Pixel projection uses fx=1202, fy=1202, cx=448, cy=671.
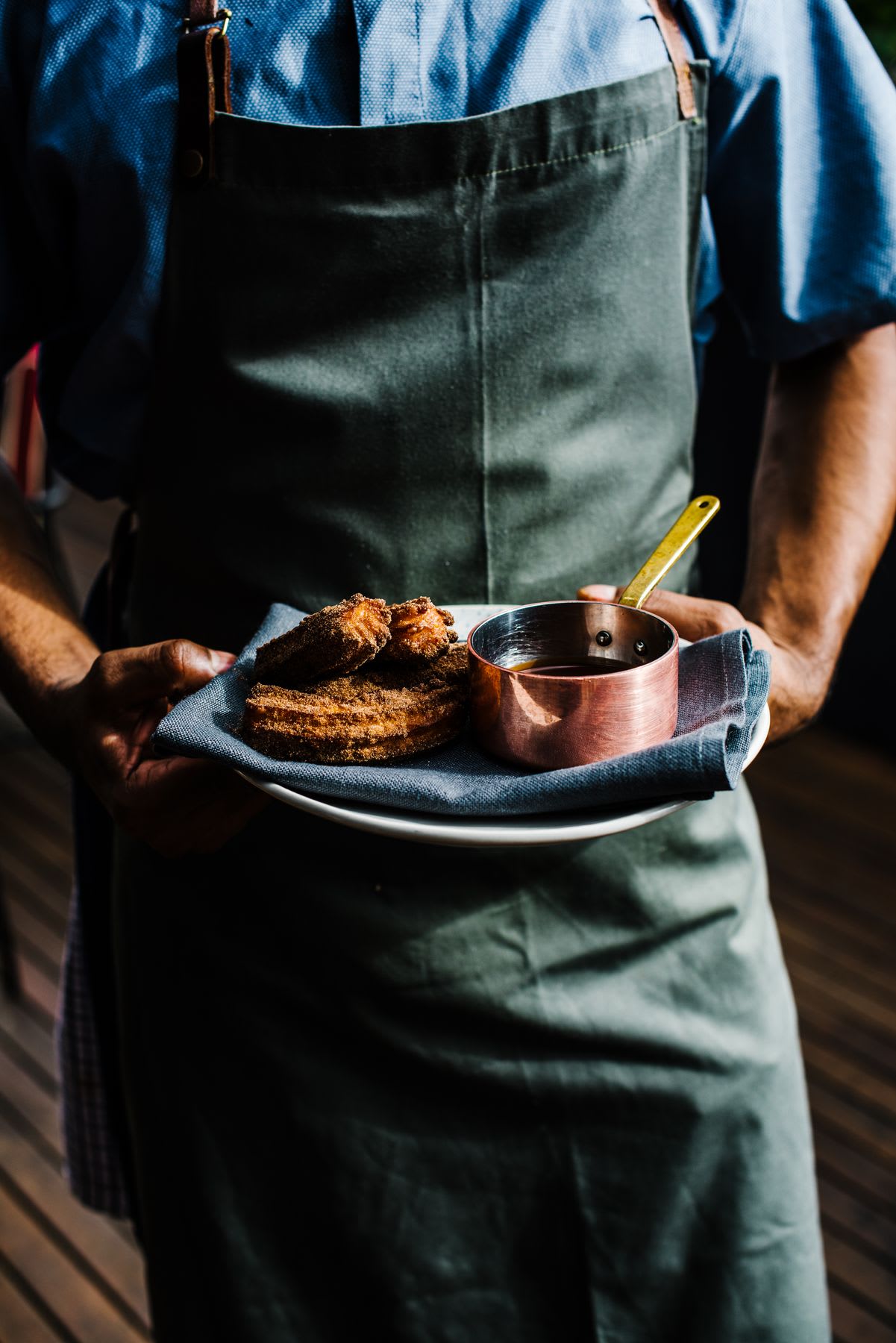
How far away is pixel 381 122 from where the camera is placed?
930 mm

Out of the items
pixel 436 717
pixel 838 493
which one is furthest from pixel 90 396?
pixel 838 493

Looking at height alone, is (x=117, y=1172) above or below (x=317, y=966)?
below

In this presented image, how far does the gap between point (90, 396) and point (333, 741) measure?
460mm

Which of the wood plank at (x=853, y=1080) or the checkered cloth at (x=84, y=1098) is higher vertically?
the checkered cloth at (x=84, y=1098)

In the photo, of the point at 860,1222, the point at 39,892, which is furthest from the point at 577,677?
the point at 39,892

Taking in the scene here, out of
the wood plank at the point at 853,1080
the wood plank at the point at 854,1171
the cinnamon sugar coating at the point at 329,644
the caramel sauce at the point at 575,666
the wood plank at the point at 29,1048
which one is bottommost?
the wood plank at the point at 853,1080

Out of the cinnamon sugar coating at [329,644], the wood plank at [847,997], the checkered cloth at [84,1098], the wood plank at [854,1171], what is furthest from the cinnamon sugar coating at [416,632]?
the wood plank at [847,997]

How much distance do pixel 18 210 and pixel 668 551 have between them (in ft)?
2.08

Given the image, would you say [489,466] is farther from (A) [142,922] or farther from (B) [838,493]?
(A) [142,922]

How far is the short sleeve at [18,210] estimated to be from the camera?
0.96 meters

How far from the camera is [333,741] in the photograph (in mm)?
791

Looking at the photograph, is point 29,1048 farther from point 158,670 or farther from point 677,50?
point 677,50

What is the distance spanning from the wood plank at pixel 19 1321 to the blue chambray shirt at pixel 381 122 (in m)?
1.41

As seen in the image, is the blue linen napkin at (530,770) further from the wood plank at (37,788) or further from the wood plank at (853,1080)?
the wood plank at (37,788)
